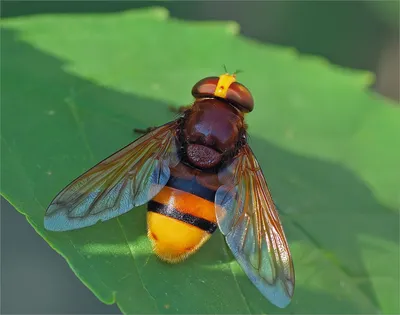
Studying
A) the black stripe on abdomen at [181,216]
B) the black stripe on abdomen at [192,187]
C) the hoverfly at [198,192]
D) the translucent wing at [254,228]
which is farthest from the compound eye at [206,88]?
the black stripe on abdomen at [181,216]

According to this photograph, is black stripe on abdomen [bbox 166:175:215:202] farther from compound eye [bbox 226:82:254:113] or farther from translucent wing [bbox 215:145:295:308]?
compound eye [bbox 226:82:254:113]

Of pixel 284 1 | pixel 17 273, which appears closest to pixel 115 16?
pixel 17 273

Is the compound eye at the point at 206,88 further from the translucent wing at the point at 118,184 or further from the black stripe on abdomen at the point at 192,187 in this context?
the black stripe on abdomen at the point at 192,187

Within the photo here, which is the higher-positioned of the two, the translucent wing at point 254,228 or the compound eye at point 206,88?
the compound eye at point 206,88

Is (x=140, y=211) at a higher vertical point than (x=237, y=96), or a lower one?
lower

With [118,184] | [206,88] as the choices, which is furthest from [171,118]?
[118,184]

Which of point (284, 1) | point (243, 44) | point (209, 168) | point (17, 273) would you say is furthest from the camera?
point (284, 1)

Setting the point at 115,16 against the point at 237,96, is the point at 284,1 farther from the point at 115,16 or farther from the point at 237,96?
the point at 237,96

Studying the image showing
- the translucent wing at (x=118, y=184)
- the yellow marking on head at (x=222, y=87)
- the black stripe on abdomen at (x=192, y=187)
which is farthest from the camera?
the yellow marking on head at (x=222, y=87)
